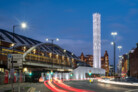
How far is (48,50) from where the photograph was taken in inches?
5595

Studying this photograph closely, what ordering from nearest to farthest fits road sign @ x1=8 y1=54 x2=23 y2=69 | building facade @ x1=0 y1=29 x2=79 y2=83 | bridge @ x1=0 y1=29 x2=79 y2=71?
road sign @ x1=8 y1=54 x2=23 y2=69 → building facade @ x1=0 y1=29 x2=79 y2=83 → bridge @ x1=0 y1=29 x2=79 y2=71

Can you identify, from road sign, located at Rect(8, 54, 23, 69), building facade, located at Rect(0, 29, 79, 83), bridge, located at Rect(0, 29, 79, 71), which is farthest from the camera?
bridge, located at Rect(0, 29, 79, 71)

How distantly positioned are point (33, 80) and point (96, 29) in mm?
64800

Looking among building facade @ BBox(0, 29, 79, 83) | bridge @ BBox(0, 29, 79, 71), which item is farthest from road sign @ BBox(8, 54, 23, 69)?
bridge @ BBox(0, 29, 79, 71)

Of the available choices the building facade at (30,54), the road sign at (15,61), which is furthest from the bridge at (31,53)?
the road sign at (15,61)

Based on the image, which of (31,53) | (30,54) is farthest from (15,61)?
(31,53)

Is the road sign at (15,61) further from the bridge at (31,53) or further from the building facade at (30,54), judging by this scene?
the bridge at (31,53)

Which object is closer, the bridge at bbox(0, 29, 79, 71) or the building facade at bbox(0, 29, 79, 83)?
the building facade at bbox(0, 29, 79, 83)

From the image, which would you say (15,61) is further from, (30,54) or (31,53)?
(31,53)

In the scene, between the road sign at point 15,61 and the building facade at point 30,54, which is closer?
the road sign at point 15,61

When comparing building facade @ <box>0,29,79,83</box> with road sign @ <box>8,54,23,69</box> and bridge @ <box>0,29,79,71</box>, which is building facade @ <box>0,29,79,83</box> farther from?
road sign @ <box>8,54,23,69</box>

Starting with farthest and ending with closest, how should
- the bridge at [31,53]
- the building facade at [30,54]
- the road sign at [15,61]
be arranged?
the bridge at [31,53], the building facade at [30,54], the road sign at [15,61]

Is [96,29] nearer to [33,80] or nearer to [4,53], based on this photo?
[4,53]

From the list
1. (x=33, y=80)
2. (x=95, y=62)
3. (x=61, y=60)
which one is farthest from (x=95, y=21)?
(x=33, y=80)
